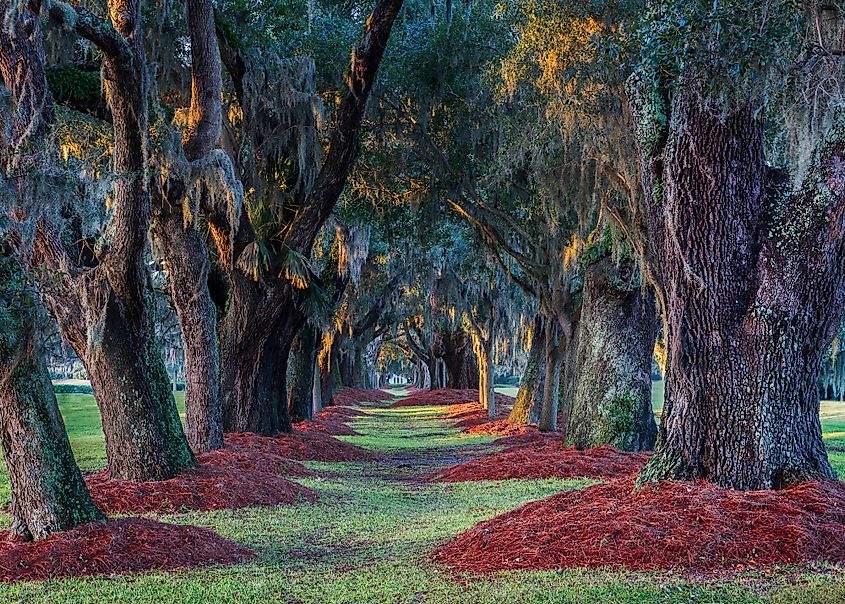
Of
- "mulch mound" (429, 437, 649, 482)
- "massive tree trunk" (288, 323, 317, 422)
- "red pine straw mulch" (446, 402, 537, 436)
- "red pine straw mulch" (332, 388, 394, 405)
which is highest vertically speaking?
"massive tree trunk" (288, 323, 317, 422)

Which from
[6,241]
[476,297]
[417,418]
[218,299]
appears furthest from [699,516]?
[417,418]

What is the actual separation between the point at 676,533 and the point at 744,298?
87.7 inches

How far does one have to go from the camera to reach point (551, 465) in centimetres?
1260

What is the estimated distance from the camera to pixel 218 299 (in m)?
15.9

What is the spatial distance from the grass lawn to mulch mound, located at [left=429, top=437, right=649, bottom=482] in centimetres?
52

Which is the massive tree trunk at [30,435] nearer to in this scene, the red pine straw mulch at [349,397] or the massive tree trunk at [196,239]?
the massive tree trunk at [196,239]

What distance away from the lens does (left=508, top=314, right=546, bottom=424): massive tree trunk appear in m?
23.3

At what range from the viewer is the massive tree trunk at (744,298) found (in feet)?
22.7

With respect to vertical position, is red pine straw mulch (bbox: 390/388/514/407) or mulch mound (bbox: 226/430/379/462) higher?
mulch mound (bbox: 226/430/379/462)

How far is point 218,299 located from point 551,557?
11.1 m

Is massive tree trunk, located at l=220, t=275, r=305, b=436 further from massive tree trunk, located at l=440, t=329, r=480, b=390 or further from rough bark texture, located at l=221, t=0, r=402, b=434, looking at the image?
massive tree trunk, located at l=440, t=329, r=480, b=390

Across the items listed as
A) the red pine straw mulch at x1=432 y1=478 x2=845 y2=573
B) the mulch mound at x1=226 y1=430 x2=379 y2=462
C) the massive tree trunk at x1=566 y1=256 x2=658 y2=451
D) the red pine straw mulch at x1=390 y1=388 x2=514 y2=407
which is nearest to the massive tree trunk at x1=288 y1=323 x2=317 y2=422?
the mulch mound at x1=226 y1=430 x2=379 y2=462

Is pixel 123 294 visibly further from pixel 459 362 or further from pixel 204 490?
pixel 459 362

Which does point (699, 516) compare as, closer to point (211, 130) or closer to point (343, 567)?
point (343, 567)
